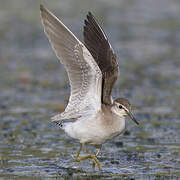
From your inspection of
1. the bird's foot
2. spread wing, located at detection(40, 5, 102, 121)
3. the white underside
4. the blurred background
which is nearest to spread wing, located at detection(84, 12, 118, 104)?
spread wing, located at detection(40, 5, 102, 121)

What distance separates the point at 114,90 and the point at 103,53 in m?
4.36

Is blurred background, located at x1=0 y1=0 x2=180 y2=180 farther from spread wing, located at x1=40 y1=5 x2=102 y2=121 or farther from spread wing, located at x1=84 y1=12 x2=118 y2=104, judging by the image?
spread wing, located at x1=84 y1=12 x2=118 y2=104

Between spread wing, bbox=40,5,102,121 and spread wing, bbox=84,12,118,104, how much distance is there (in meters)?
0.28

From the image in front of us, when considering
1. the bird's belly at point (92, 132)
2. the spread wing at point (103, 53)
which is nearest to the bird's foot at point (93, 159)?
the bird's belly at point (92, 132)

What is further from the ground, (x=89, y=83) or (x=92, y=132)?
(x=89, y=83)

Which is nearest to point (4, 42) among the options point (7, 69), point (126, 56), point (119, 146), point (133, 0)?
point (7, 69)

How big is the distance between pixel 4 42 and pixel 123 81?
4.63 meters

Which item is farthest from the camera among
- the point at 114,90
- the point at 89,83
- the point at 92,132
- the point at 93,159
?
the point at 114,90

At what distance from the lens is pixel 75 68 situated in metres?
7.74

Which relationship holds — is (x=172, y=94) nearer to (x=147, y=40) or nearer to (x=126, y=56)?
(x=126, y=56)

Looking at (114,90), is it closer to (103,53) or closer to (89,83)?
(103,53)

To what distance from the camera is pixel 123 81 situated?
42.9 ft

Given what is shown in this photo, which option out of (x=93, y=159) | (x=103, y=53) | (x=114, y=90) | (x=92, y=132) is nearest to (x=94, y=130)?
(x=92, y=132)

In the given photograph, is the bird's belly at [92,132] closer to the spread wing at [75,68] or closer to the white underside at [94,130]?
the white underside at [94,130]
